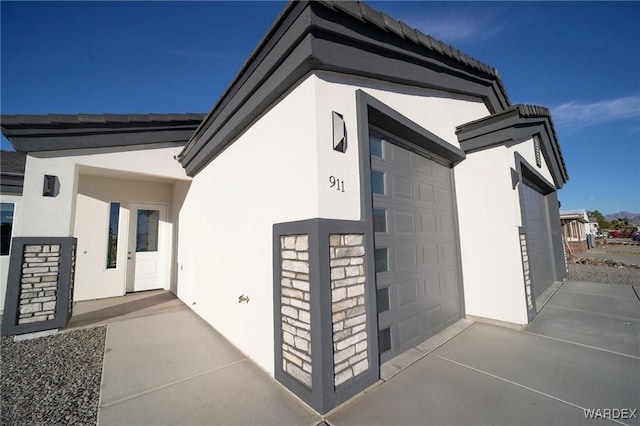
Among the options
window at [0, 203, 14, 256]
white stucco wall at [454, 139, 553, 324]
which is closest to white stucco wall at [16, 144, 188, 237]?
window at [0, 203, 14, 256]

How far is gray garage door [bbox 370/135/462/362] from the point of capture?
9.94 ft

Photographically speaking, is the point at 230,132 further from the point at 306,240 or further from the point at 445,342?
the point at 445,342

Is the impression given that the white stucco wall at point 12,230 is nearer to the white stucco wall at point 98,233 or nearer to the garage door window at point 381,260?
the white stucco wall at point 98,233

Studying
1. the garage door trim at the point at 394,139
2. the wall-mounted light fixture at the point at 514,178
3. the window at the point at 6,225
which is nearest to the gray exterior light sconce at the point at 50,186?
the window at the point at 6,225

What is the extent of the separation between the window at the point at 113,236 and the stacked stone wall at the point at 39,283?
2.52m

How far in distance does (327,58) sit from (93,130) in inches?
195

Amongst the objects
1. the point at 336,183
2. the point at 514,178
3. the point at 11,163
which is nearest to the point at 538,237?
the point at 514,178

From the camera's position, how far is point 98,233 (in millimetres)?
6363

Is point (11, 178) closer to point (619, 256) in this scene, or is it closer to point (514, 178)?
point (514, 178)

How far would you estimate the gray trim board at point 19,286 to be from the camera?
3908mm

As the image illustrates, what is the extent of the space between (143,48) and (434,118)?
6595 millimetres

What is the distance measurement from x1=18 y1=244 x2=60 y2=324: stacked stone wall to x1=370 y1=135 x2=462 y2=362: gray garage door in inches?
216

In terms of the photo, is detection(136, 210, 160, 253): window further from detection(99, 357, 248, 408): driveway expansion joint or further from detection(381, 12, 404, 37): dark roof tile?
detection(381, 12, 404, 37): dark roof tile

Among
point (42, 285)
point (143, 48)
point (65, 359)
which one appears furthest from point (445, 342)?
point (143, 48)
